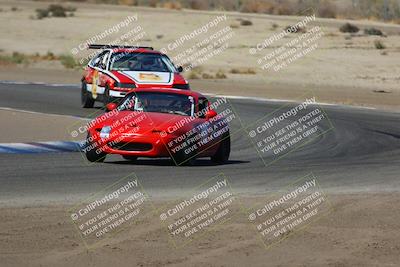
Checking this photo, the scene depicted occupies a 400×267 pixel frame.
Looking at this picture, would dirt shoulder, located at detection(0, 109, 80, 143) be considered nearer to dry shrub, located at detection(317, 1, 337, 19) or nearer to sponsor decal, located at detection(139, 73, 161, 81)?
sponsor decal, located at detection(139, 73, 161, 81)

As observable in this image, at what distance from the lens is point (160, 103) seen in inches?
709

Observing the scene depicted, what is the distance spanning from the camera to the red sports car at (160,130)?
1666 centimetres

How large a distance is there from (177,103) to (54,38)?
40731 mm

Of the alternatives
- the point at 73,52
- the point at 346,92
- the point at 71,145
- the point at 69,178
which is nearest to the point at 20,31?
the point at 73,52

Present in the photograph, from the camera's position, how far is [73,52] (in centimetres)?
5209

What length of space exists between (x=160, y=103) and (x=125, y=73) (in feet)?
28.1

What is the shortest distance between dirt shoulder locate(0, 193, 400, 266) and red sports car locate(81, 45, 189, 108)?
13693 millimetres

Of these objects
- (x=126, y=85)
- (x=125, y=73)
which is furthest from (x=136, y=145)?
(x=125, y=73)

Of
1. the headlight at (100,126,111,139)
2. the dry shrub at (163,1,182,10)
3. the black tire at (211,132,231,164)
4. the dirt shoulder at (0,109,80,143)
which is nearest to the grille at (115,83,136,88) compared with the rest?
the dirt shoulder at (0,109,80,143)

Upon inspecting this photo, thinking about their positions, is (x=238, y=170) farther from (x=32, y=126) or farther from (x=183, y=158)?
(x=32, y=126)

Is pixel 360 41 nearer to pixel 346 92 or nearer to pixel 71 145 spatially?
pixel 346 92

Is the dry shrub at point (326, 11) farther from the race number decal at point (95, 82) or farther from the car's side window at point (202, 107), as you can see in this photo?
the car's side window at point (202, 107)

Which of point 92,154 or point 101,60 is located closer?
point 92,154

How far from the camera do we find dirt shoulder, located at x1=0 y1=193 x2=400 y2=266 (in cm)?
1023
